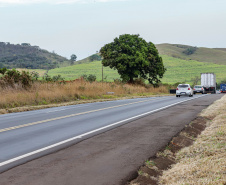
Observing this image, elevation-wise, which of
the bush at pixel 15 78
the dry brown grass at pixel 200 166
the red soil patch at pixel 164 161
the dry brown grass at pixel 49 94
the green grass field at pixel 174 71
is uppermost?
the green grass field at pixel 174 71

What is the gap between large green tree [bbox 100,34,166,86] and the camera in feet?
184

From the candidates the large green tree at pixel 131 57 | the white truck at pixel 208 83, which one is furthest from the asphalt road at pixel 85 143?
the white truck at pixel 208 83

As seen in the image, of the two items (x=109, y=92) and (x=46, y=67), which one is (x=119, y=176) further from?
(x=46, y=67)

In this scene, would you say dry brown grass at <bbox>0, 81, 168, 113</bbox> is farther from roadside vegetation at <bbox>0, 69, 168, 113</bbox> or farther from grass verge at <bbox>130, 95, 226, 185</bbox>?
grass verge at <bbox>130, 95, 226, 185</bbox>

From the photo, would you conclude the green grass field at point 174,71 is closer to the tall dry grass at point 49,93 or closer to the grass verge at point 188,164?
the tall dry grass at point 49,93

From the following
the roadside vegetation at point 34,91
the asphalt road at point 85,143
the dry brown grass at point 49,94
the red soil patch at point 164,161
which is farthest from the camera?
the roadside vegetation at point 34,91

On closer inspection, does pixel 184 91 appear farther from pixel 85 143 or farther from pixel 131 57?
pixel 85 143

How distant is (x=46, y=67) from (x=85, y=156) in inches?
6622

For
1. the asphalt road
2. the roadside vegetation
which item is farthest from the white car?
the asphalt road

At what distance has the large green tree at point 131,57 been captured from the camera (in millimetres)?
56031

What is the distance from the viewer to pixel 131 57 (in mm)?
55812

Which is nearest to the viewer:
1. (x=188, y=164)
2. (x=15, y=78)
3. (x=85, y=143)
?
(x=188, y=164)

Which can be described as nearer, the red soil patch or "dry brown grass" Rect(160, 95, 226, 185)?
"dry brown grass" Rect(160, 95, 226, 185)

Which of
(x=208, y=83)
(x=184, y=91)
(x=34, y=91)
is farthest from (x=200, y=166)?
(x=208, y=83)
